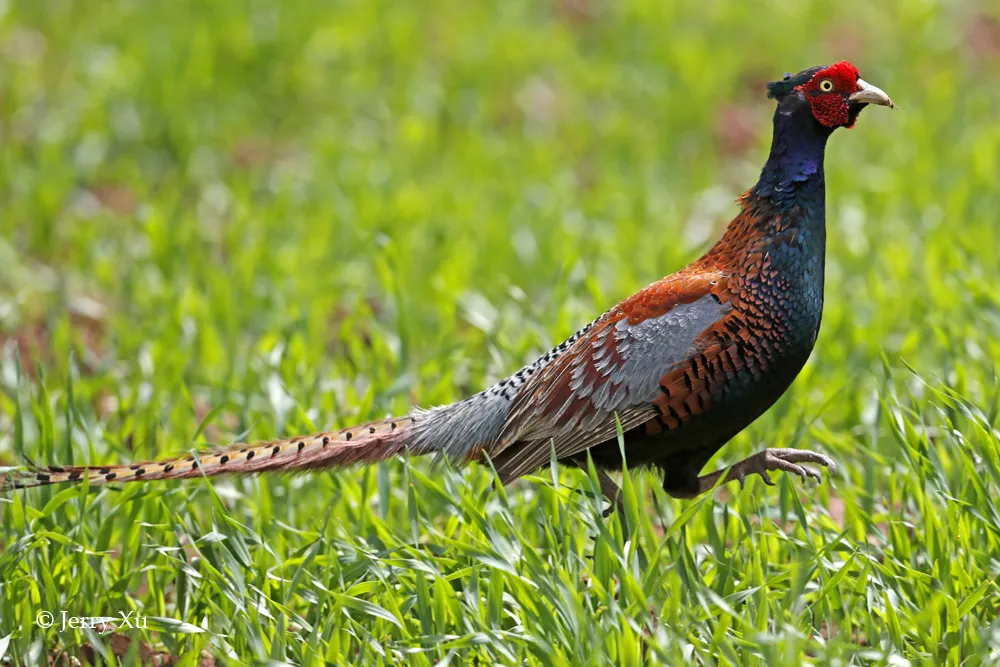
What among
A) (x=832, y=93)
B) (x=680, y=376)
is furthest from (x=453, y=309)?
(x=832, y=93)

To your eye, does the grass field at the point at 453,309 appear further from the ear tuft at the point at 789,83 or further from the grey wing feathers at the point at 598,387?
the ear tuft at the point at 789,83

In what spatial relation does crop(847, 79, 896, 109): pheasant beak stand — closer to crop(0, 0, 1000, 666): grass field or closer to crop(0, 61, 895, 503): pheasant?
crop(0, 61, 895, 503): pheasant

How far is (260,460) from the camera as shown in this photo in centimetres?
399

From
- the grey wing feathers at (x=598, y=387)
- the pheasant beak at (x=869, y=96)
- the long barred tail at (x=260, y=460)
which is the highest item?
the pheasant beak at (x=869, y=96)

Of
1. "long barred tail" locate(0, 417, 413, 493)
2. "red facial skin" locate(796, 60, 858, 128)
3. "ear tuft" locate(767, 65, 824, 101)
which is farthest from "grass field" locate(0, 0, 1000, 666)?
"ear tuft" locate(767, 65, 824, 101)

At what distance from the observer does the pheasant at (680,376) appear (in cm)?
385

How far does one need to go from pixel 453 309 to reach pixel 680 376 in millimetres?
2423

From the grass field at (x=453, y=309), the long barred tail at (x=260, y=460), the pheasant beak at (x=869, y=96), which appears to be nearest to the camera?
the grass field at (x=453, y=309)

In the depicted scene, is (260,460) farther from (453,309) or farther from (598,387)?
(453,309)

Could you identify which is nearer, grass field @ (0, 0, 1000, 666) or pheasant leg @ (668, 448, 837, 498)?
grass field @ (0, 0, 1000, 666)

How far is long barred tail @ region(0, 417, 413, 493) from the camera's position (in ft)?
12.6

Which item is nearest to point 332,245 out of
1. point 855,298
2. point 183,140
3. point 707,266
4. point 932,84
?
point 183,140

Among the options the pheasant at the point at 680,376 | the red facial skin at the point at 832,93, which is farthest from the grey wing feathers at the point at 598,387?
the red facial skin at the point at 832,93

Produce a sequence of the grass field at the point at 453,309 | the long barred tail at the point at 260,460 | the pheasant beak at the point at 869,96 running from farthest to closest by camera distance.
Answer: the pheasant beak at the point at 869,96 < the long barred tail at the point at 260,460 < the grass field at the point at 453,309
